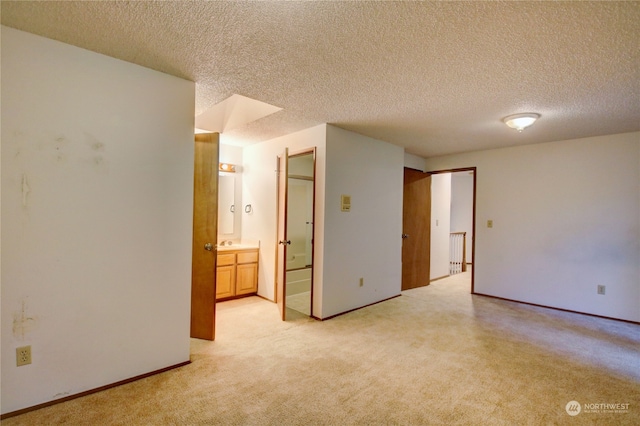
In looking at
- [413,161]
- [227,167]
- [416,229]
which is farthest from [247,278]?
[413,161]

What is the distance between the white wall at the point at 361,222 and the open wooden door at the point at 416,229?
1.35 feet

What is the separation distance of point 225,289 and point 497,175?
4.49 m

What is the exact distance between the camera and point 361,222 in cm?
403

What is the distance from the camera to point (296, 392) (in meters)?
2.10

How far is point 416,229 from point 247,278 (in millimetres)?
2975

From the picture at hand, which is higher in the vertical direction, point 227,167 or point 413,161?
point 413,161

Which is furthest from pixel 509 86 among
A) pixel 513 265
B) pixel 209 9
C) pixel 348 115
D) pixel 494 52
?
pixel 513 265

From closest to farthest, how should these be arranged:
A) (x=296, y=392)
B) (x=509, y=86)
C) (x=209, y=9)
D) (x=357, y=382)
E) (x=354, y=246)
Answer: (x=209, y=9), (x=296, y=392), (x=357, y=382), (x=509, y=86), (x=354, y=246)

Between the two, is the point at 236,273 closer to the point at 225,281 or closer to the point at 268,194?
the point at 225,281

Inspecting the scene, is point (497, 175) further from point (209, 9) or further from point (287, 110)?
point (209, 9)

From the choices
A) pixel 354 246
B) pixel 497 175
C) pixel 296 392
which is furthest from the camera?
pixel 497 175

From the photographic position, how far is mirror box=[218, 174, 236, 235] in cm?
479

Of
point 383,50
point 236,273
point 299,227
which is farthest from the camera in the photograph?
point 299,227

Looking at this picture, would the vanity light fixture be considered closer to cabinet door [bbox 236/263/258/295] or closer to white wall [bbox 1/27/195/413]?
cabinet door [bbox 236/263/258/295]
